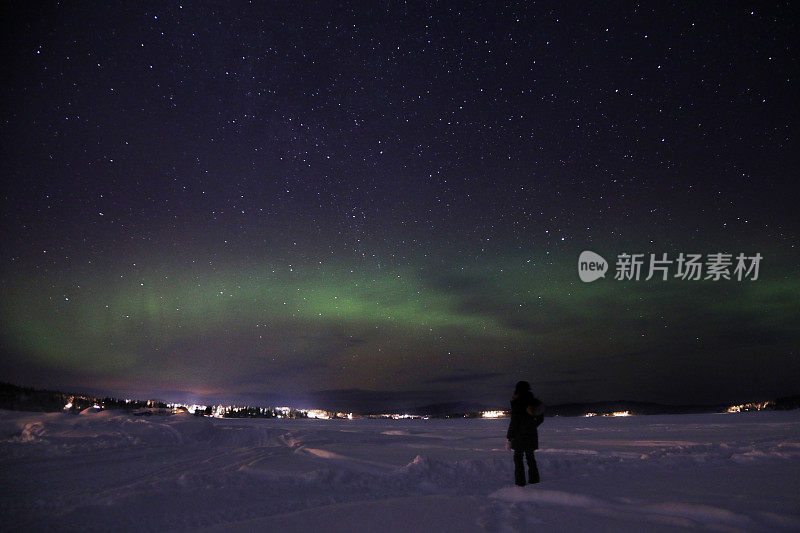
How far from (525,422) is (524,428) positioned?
0.11 metres

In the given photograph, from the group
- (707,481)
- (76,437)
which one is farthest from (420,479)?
(76,437)

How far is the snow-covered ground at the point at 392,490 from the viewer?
5.65 meters

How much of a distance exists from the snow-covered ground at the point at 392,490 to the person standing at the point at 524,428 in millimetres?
419

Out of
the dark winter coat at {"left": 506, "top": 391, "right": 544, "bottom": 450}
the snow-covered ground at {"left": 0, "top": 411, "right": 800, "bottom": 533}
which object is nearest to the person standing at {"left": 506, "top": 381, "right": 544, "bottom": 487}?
the dark winter coat at {"left": 506, "top": 391, "right": 544, "bottom": 450}

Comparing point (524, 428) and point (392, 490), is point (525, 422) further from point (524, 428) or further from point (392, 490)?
point (392, 490)

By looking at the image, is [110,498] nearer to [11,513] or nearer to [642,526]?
[11,513]

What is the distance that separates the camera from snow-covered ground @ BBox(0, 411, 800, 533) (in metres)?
5.65

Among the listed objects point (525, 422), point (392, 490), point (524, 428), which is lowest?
point (392, 490)

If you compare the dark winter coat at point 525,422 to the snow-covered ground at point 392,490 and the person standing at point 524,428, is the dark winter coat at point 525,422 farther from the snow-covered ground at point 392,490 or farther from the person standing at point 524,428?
the snow-covered ground at point 392,490

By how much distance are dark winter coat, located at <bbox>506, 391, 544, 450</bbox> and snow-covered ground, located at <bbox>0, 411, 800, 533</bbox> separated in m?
0.80

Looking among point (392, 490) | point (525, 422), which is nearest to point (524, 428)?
point (525, 422)

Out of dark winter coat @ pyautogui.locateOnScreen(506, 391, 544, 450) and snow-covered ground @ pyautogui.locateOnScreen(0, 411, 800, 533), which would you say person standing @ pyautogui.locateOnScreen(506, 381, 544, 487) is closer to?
dark winter coat @ pyautogui.locateOnScreen(506, 391, 544, 450)

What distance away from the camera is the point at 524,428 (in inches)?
346

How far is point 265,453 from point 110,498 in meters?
6.60
